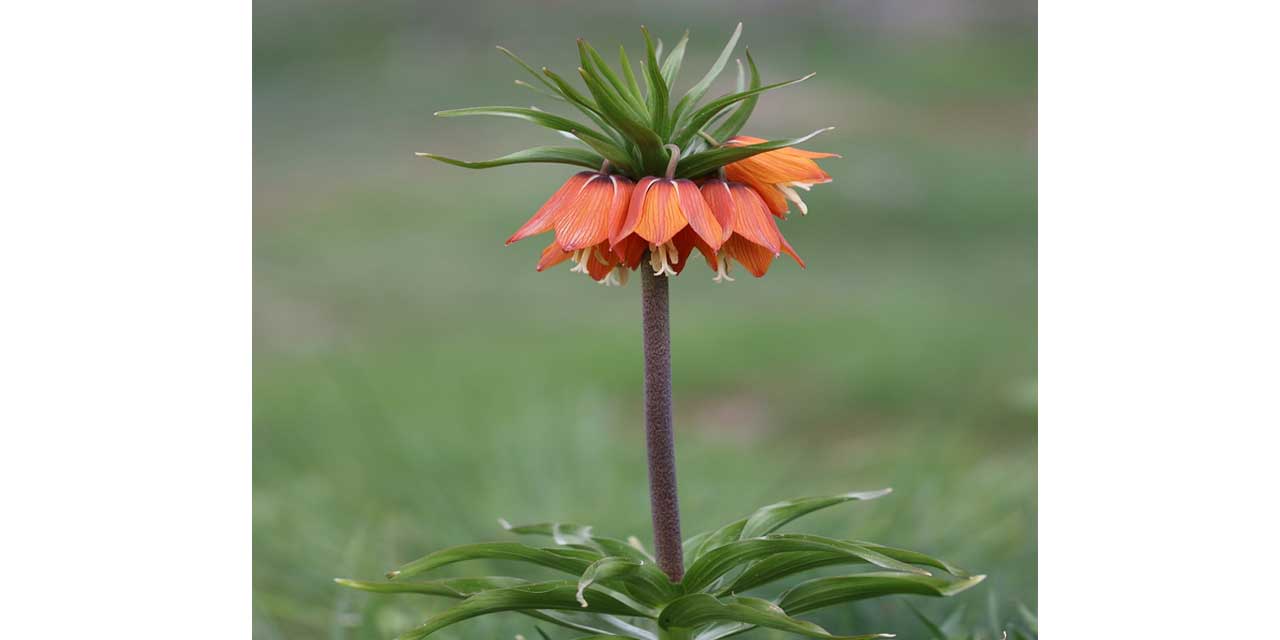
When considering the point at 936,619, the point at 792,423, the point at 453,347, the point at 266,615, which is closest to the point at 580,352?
the point at 453,347

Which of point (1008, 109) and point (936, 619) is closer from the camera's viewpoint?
point (936, 619)

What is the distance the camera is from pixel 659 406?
0.56m

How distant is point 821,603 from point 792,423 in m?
1.37

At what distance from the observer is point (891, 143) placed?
3146 mm

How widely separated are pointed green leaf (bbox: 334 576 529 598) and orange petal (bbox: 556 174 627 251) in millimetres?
170

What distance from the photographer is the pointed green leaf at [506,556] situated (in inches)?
22.0

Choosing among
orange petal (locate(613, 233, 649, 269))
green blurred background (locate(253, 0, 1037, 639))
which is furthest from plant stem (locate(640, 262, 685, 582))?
green blurred background (locate(253, 0, 1037, 639))

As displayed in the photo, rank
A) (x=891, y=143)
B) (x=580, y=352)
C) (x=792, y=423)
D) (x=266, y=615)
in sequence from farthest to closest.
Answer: (x=891, y=143) → (x=580, y=352) → (x=792, y=423) → (x=266, y=615)

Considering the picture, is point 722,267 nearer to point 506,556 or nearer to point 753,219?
point 753,219

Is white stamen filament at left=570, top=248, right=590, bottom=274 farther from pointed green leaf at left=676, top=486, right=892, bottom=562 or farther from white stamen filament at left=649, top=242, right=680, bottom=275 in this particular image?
pointed green leaf at left=676, top=486, right=892, bottom=562

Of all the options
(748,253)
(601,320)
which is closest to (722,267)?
(748,253)

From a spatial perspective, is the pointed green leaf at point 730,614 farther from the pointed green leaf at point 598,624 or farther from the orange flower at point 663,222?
the orange flower at point 663,222

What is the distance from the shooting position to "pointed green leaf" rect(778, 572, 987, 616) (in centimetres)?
57
